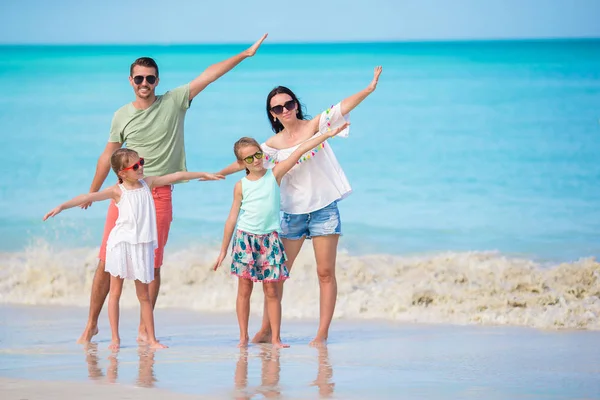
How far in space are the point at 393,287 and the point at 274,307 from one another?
198 cm

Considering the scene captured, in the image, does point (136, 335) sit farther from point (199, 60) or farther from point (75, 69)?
point (199, 60)

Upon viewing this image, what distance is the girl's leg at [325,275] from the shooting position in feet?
15.8

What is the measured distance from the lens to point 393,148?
1321 cm

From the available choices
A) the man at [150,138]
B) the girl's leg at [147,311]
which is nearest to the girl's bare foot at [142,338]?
the man at [150,138]

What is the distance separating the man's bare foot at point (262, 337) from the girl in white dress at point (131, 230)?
46cm

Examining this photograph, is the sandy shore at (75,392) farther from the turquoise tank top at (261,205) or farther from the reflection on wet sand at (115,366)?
the turquoise tank top at (261,205)

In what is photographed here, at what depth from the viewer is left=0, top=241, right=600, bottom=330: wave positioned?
5.78 metres

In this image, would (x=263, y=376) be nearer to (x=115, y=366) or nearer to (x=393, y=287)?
(x=115, y=366)

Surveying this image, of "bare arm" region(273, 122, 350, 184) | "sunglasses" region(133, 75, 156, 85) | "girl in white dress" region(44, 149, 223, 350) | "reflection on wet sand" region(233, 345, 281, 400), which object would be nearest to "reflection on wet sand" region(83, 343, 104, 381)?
"girl in white dress" region(44, 149, 223, 350)

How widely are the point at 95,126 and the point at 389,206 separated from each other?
6.07 meters

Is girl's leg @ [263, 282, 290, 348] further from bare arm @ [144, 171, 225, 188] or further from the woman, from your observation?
bare arm @ [144, 171, 225, 188]

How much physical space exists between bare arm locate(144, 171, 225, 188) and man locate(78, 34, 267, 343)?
118 millimetres

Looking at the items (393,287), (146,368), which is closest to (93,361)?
(146,368)

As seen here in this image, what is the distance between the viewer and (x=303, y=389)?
3.83 meters
